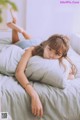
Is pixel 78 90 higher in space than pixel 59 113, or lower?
higher

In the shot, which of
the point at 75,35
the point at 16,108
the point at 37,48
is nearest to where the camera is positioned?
the point at 16,108

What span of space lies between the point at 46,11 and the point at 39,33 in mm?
256

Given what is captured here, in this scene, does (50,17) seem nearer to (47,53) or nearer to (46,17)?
(46,17)

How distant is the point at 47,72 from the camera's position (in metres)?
1.35

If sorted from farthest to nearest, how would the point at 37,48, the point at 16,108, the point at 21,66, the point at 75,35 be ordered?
the point at 75,35, the point at 37,48, the point at 21,66, the point at 16,108

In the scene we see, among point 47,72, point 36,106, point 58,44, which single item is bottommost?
point 36,106

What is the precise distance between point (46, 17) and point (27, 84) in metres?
1.39

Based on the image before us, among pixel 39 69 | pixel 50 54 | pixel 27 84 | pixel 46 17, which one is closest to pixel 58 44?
pixel 50 54

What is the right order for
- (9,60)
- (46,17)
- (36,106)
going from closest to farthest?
1. (36,106)
2. (9,60)
3. (46,17)

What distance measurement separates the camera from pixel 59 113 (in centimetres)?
132

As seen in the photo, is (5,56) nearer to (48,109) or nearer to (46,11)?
(48,109)

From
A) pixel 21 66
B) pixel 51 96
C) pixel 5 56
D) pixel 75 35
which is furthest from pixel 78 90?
pixel 75 35

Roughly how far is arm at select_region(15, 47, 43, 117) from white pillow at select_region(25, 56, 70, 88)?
34 mm

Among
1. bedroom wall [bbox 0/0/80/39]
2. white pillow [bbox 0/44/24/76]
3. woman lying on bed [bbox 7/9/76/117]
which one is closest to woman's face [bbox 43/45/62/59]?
woman lying on bed [bbox 7/9/76/117]
